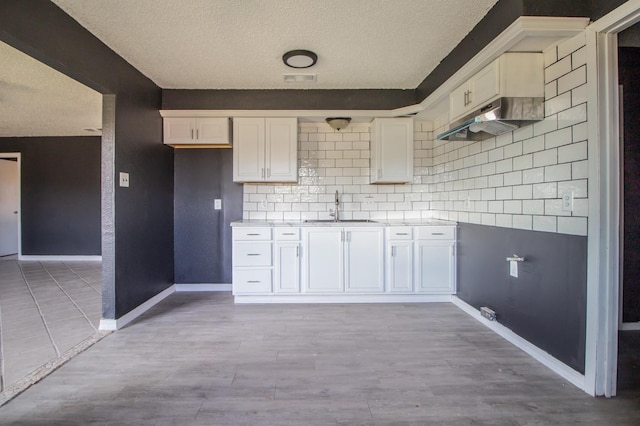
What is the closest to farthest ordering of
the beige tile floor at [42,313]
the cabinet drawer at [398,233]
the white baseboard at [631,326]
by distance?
the beige tile floor at [42,313], the white baseboard at [631,326], the cabinet drawer at [398,233]

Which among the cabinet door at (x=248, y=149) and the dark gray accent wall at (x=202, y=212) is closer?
the cabinet door at (x=248, y=149)

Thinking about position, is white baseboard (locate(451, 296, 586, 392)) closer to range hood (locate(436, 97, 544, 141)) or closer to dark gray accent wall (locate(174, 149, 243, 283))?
range hood (locate(436, 97, 544, 141))

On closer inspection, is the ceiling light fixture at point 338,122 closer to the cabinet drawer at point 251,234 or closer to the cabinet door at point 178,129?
the cabinet drawer at point 251,234

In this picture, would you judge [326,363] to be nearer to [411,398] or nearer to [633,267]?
[411,398]

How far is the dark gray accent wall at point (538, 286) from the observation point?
5.85 feet

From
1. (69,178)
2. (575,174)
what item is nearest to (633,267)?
(575,174)

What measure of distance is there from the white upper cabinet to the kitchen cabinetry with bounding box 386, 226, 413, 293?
716mm

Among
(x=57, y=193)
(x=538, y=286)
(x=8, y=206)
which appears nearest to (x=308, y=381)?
(x=538, y=286)

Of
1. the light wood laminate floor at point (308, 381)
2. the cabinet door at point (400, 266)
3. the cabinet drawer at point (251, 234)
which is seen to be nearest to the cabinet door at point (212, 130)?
the cabinet drawer at point (251, 234)

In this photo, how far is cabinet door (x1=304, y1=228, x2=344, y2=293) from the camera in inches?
127

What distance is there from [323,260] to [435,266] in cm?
128

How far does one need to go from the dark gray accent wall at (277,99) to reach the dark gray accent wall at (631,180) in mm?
1827

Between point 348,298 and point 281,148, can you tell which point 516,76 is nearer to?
point 281,148

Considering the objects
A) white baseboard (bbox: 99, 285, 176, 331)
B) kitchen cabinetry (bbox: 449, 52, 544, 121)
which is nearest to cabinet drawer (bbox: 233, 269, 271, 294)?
white baseboard (bbox: 99, 285, 176, 331)
